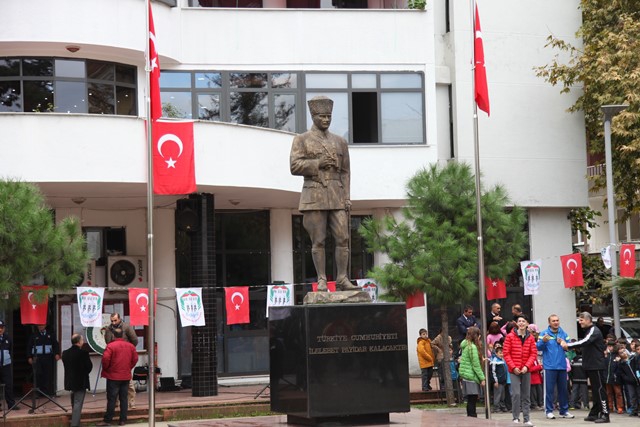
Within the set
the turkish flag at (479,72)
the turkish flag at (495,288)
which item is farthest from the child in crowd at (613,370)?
the turkish flag at (479,72)

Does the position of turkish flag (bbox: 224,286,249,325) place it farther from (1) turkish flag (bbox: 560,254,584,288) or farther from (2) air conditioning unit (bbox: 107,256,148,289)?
(1) turkish flag (bbox: 560,254,584,288)

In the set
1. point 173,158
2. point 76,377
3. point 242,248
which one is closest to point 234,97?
point 242,248

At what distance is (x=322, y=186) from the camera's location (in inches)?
679

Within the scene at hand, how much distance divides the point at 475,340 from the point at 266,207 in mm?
10538

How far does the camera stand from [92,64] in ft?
90.1

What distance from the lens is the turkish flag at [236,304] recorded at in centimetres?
2583

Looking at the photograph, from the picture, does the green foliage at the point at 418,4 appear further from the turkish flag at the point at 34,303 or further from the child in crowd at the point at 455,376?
the turkish flag at the point at 34,303

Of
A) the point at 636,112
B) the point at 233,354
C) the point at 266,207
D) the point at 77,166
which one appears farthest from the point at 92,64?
the point at 636,112

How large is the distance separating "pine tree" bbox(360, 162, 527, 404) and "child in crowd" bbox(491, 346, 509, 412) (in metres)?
1.16

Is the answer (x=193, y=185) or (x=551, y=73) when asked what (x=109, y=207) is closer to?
(x=193, y=185)

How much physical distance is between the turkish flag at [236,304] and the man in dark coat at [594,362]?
719 centimetres

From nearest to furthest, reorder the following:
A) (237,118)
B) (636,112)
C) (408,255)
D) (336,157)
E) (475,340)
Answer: (336,157)
(475,340)
(408,255)
(237,118)
(636,112)

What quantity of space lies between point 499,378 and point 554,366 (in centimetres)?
139

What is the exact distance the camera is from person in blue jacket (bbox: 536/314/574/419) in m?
22.7
